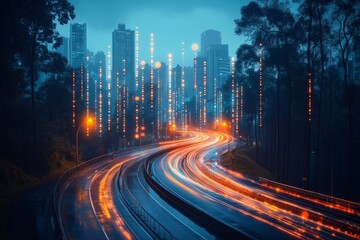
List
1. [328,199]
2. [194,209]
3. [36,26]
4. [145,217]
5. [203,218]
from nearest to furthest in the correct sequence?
1. [203,218]
2. [145,217]
3. [194,209]
4. [328,199]
5. [36,26]

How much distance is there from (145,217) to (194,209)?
3.70 metres

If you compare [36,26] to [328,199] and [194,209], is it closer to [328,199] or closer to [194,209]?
[194,209]

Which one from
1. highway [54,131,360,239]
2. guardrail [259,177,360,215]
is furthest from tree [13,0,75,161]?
guardrail [259,177,360,215]

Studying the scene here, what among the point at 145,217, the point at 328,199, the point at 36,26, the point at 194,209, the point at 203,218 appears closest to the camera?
the point at 203,218

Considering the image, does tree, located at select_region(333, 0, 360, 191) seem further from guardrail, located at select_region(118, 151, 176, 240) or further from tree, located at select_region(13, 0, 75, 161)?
tree, located at select_region(13, 0, 75, 161)

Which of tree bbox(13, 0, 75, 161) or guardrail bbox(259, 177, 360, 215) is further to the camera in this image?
tree bbox(13, 0, 75, 161)

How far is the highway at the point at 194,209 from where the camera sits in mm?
25031

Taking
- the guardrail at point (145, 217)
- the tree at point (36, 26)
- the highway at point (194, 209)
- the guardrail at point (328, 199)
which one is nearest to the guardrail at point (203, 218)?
the highway at point (194, 209)

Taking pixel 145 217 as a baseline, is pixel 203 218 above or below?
above

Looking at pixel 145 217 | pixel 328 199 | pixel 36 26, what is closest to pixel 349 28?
pixel 328 199

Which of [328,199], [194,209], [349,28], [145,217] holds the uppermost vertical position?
[349,28]

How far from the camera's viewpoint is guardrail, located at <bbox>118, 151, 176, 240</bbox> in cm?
2466

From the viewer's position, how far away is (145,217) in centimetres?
2939

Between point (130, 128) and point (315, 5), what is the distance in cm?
8293
